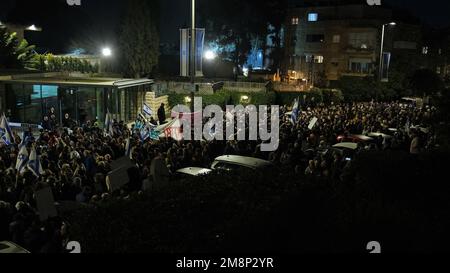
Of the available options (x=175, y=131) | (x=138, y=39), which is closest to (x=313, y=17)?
(x=138, y=39)

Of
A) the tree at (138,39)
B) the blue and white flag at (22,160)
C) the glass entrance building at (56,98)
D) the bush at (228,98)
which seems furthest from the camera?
the tree at (138,39)

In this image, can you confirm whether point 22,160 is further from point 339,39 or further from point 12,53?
point 339,39

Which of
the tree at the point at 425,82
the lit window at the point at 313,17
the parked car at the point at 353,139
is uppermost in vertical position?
the lit window at the point at 313,17

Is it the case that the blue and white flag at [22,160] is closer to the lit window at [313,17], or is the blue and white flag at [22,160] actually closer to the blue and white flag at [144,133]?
the blue and white flag at [144,133]

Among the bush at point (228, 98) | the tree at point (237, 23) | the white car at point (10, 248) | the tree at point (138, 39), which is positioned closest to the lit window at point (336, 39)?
the tree at point (237, 23)

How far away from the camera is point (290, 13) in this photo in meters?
57.0

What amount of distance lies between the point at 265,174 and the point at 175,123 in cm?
1208

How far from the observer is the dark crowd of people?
7.88m

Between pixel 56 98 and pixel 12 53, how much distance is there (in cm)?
1410

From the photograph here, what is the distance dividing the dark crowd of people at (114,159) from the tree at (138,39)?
1311 cm

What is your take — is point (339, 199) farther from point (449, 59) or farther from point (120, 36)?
point (449, 59)

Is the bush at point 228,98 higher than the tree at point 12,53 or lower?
lower

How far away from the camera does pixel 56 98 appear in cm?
2453

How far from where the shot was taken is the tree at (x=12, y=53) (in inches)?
1368
